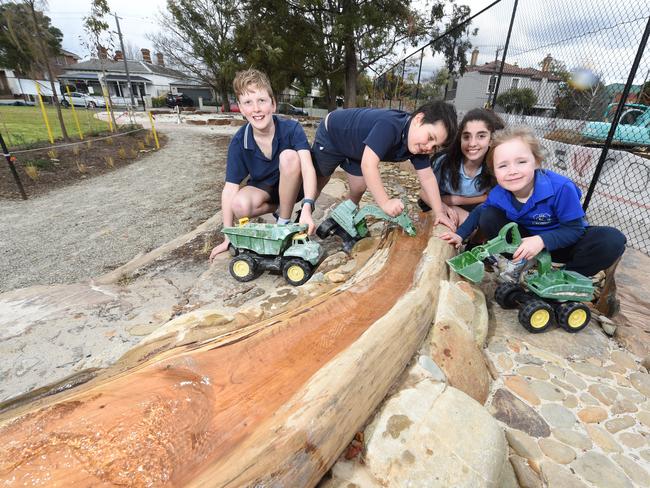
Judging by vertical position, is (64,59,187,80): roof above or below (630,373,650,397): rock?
above

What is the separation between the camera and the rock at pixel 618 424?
1.39 meters

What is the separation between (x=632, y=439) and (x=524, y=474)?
52 centimetres

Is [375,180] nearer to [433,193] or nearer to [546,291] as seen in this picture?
[433,193]

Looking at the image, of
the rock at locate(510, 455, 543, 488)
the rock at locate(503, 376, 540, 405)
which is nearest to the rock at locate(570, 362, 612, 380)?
the rock at locate(503, 376, 540, 405)

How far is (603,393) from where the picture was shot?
1568 millimetres

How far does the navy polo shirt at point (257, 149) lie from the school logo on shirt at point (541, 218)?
1.60 m

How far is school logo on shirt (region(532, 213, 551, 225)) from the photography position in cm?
196

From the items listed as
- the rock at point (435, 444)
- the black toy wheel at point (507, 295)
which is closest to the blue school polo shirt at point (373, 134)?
the black toy wheel at point (507, 295)

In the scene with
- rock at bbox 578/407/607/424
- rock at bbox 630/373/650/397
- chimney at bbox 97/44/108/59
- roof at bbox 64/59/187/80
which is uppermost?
roof at bbox 64/59/187/80

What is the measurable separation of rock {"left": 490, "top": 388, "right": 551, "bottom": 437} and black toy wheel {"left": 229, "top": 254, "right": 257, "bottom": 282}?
1.67m

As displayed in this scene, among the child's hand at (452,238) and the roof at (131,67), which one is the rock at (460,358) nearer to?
the child's hand at (452,238)

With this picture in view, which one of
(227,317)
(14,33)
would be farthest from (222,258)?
(14,33)

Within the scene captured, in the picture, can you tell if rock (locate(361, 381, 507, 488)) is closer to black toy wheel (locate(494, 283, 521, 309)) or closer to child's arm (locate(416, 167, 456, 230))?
black toy wheel (locate(494, 283, 521, 309))

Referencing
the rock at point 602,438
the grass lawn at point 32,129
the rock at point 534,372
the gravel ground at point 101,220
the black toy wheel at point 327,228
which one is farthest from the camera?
the grass lawn at point 32,129
